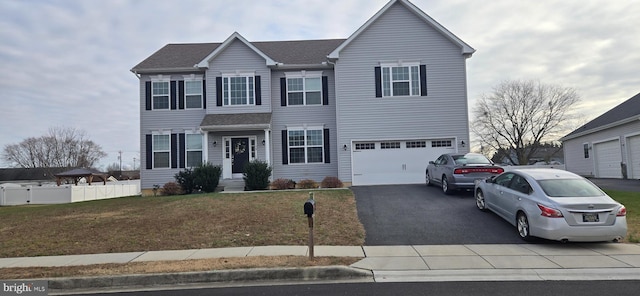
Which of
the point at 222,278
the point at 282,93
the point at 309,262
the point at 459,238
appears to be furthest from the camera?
the point at 282,93

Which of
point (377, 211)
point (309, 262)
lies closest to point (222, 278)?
point (309, 262)

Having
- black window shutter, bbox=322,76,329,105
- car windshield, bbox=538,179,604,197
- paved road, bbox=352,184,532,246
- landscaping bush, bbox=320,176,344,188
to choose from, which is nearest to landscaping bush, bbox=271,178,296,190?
landscaping bush, bbox=320,176,344,188

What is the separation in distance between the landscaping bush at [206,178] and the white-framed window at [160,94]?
4.84m

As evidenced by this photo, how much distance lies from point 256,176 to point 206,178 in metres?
2.23

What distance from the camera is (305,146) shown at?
20062 millimetres

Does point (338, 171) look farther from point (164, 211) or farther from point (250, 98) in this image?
point (164, 211)

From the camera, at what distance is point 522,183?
31.5 ft

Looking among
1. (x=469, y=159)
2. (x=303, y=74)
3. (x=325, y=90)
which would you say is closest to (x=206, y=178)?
(x=303, y=74)

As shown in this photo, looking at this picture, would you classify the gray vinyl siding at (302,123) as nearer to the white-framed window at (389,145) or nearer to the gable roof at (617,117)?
the white-framed window at (389,145)

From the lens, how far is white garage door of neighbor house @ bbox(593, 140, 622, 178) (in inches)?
907

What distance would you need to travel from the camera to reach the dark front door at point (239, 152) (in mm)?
20109

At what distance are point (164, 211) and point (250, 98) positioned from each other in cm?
865

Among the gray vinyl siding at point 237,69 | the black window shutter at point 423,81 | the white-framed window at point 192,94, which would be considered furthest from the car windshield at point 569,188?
the white-framed window at point 192,94

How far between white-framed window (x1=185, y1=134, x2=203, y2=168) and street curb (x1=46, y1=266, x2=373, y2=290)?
45.2 ft
